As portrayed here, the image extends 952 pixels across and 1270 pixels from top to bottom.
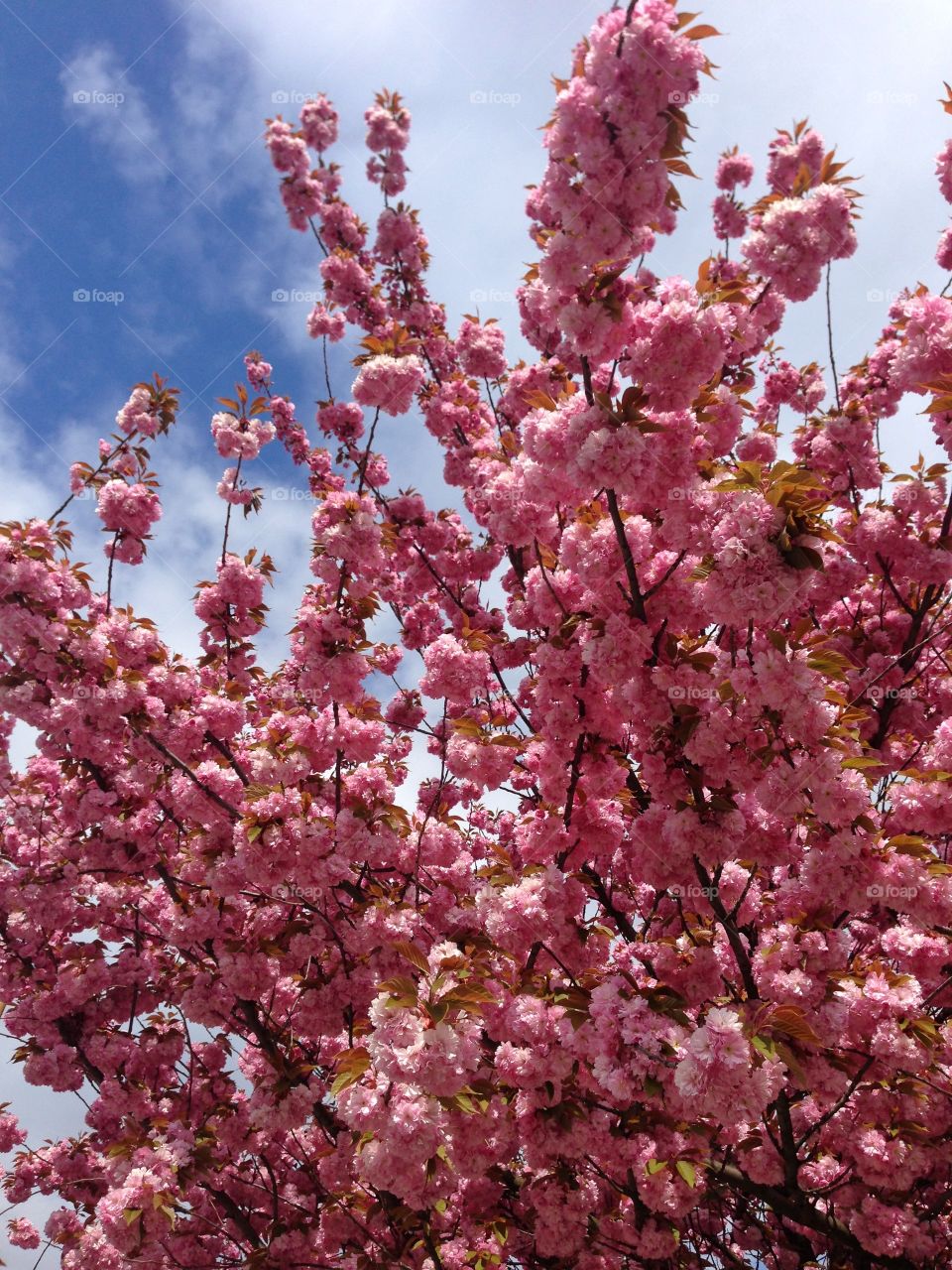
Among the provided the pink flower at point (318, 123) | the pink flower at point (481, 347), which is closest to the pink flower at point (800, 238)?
the pink flower at point (481, 347)

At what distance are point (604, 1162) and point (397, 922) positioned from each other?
64.0 inches

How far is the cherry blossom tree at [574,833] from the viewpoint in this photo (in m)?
2.86

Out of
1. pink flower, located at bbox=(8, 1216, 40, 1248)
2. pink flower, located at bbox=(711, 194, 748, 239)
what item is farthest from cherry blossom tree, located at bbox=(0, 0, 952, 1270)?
pink flower, located at bbox=(8, 1216, 40, 1248)

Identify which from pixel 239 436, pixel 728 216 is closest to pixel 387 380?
pixel 239 436

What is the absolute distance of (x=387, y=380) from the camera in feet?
16.0

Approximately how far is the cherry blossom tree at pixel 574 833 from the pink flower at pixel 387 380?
29 millimetres

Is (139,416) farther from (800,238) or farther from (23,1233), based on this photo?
(23,1233)

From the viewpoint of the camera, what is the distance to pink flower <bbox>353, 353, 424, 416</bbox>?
15.8 ft

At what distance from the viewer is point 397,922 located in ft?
14.4

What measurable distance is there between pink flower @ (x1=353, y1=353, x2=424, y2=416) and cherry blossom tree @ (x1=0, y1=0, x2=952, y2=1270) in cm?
3

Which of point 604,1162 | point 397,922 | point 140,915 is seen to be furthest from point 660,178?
point 140,915

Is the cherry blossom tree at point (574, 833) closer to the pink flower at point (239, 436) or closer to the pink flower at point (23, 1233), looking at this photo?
the pink flower at point (239, 436)

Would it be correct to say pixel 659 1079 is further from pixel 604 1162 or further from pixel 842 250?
pixel 842 250

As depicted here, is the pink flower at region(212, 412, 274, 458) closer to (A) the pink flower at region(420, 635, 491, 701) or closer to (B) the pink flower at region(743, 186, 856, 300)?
(A) the pink flower at region(420, 635, 491, 701)
